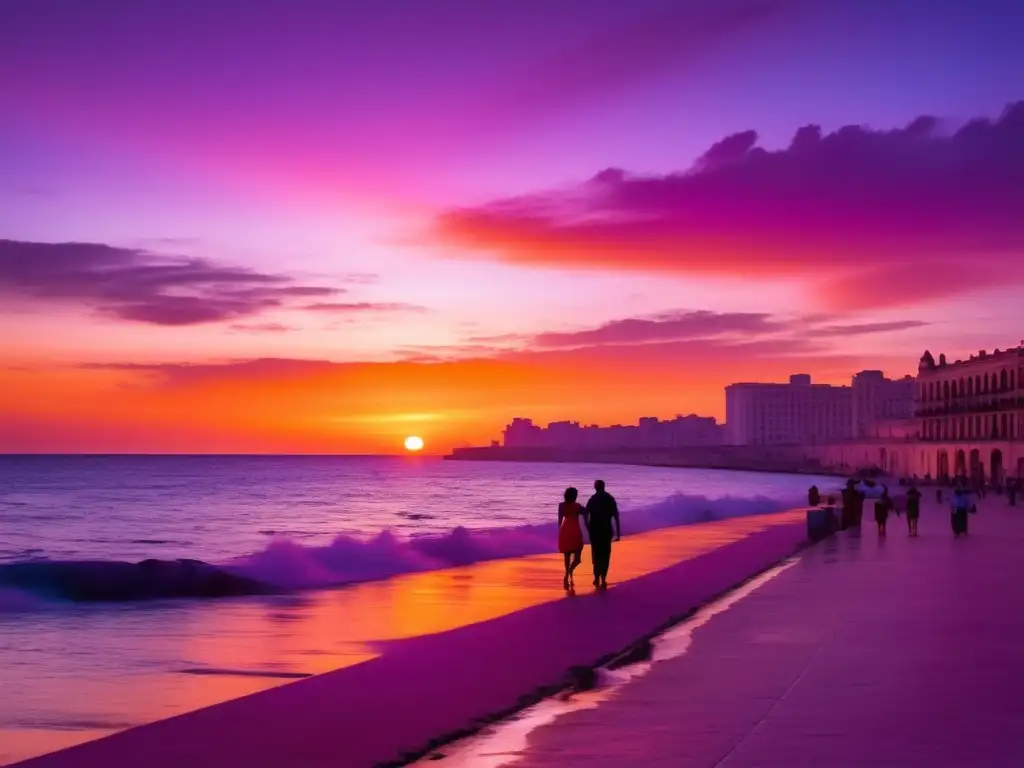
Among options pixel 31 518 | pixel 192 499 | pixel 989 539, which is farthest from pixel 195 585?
pixel 192 499

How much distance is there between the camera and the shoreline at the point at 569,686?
A: 33.4 ft

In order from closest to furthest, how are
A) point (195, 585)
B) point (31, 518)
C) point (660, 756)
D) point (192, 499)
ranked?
1. point (660, 756)
2. point (195, 585)
3. point (31, 518)
4. point (192, 499)

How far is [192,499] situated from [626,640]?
324 feet

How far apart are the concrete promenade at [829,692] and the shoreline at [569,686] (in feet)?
1.94

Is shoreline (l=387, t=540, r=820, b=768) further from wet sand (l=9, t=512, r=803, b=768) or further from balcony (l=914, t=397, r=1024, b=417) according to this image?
balcony (l=914, t=397, r=1024, b=417)

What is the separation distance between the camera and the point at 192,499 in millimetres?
110938

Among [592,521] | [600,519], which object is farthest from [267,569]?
[600,519]

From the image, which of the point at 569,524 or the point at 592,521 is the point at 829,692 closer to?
the point at 592,521

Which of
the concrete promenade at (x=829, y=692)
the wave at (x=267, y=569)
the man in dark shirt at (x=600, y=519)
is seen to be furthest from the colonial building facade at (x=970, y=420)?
the concrete promenade at (x=829, y=692)

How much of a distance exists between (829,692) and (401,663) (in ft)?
17.0

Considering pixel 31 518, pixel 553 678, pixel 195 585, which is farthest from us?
pixel 31 518

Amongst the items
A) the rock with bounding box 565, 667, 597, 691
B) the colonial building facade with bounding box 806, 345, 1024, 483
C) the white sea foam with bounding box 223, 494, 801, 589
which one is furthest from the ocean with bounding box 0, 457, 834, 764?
the colonial building facade with bounding box 806, 345, 1024, 483

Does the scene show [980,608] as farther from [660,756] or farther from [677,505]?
[677,505]

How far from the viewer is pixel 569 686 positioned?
13.4m
